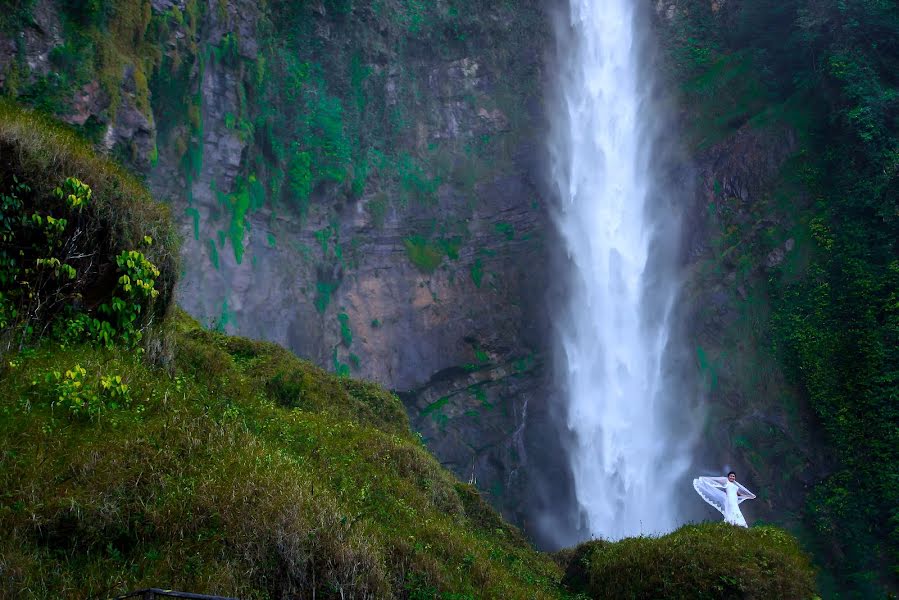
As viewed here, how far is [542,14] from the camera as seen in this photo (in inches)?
1180

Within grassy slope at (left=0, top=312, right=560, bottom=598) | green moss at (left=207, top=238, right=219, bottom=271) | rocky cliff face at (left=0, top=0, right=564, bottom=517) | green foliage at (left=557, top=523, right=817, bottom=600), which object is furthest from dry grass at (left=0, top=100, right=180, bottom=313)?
green moss at (left=207, top=238, right=219, bottom=271)

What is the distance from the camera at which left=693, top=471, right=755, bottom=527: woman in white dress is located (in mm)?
10422

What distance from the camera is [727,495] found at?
1057cm

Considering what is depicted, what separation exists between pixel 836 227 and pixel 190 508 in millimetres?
21093

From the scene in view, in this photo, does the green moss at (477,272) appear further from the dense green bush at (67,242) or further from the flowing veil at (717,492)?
the dense green bush at (67,242)

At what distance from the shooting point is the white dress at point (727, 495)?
410 inches

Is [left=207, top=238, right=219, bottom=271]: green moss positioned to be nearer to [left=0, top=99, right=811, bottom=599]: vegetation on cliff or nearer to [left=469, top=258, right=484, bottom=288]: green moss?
[left=469, top=258, right=484, bottom=288]: green moss

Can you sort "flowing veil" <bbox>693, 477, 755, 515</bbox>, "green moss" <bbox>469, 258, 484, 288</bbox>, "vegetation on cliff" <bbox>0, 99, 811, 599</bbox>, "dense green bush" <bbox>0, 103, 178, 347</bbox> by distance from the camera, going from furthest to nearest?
"green moss" <bbox>469, 258, 484, 288</bbox> < "flowing veil" <bbox>693, 477, 755, 515</bbox> < "dense green bush" <bbox>0, 103, 178, 347</bbox> < "vegetation on cliff" <bbox>0, 99, 811, 599</bbox>

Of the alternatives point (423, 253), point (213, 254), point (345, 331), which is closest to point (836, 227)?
point (423, 253)

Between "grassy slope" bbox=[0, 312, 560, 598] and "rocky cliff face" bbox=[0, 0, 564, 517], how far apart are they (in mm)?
12689

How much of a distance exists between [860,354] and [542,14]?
20.5 meters

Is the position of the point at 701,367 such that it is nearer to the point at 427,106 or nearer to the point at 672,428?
the point at 672,428

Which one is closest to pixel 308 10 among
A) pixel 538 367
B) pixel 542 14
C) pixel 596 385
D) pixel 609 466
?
pixel 542 14

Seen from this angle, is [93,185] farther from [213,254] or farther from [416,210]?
[416,210]
